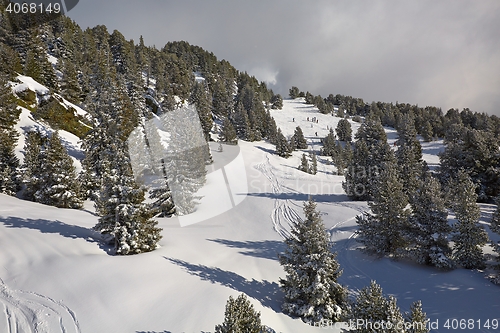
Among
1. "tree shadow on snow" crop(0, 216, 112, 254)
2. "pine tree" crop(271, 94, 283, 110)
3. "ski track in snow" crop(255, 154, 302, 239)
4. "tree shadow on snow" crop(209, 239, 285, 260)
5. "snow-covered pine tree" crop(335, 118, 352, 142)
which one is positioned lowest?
"tree shadow on snow" crop(209, 239, 285, 260)

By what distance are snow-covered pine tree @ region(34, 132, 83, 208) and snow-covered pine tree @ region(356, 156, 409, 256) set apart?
82.7ft

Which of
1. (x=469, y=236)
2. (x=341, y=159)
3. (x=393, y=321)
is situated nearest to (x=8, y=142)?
(x=393, y=321)

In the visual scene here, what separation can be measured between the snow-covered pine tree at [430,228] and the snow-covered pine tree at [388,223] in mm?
694

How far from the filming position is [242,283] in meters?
13.5

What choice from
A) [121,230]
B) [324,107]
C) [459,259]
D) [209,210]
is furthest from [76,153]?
[324,107]

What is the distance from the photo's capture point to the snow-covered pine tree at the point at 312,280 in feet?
37.6

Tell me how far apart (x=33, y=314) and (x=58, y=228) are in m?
7.64

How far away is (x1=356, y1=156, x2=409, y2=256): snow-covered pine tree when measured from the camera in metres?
17.3

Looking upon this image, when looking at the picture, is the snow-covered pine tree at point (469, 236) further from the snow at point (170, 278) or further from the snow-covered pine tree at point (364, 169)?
the snow-covered pine tree at point (364, 169)

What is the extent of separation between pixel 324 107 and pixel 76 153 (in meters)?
106

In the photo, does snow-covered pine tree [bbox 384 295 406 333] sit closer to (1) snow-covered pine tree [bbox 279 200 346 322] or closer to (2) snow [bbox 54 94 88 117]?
(1) snow-covered pine tree [bbox 279 200 346 322]

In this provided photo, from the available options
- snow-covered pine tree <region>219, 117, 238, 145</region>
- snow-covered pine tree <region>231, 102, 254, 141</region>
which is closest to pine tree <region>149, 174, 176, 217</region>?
snow-covered pine tree <region>219, 117, 238, 145</region>

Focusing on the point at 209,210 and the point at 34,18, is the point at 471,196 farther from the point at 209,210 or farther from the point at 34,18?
the point at 34,18

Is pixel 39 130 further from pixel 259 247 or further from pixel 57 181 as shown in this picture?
pixel 259 247
